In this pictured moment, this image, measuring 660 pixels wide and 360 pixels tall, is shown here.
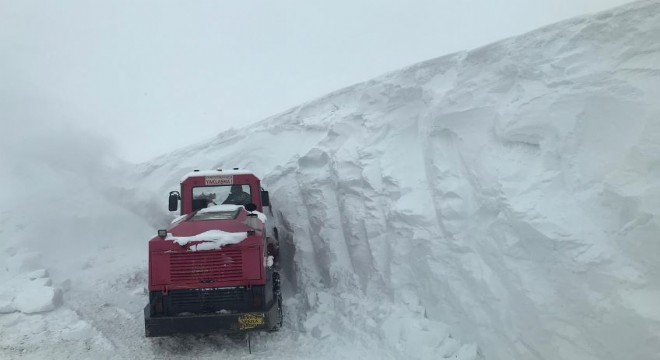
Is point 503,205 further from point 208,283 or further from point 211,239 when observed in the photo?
point 208,283

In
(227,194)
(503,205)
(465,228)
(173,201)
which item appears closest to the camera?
(503,205)

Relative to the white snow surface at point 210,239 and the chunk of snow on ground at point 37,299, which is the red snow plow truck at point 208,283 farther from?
the chunk of snow on ground at point 37,299

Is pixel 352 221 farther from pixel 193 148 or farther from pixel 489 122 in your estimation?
pixel 193 148

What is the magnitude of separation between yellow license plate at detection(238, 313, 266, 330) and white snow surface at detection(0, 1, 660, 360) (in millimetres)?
641

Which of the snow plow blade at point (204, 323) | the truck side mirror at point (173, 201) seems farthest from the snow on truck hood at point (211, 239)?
the truck side mirror at point (173, 201)

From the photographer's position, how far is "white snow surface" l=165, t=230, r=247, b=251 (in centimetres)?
667

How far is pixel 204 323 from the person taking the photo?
645 centimetres

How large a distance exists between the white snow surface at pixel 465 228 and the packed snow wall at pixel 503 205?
0.8 inches

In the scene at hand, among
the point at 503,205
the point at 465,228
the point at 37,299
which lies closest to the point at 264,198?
the point at 465,228

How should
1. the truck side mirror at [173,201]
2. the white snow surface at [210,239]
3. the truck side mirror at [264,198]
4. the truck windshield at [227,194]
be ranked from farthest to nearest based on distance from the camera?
1. the truck side mirror at [264,198]
2. the truck windshield at [227,194]
3. the truck side mirror at [173,201]
4. the white snow surface at [210,239]

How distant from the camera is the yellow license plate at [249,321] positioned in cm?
652

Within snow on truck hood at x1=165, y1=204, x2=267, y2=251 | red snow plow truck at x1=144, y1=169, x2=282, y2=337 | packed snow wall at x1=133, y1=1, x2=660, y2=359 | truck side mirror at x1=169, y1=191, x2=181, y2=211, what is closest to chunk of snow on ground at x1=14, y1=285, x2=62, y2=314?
truck side mirror at x1=169, y1=191, x2=181, y2=211

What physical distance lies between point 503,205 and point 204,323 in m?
4.32

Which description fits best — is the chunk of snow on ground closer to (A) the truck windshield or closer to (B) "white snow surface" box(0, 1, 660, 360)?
(B) "white snow surface" box(0, 1, 660, 360)
